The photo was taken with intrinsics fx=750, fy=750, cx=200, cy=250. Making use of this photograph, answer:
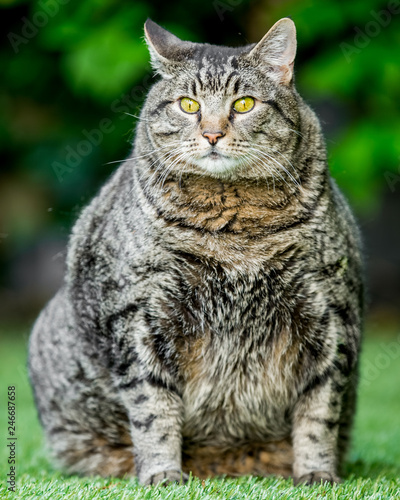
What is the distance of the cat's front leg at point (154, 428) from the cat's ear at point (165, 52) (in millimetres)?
1350

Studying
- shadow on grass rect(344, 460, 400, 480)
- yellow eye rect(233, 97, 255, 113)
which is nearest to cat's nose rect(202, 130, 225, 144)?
yellow eye rect(233, 97, 255, 113)

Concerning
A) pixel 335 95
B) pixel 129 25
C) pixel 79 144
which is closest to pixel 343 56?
pixel 335 95

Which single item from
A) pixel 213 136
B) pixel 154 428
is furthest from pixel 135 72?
pixel 154 428

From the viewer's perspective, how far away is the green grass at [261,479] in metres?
2.65

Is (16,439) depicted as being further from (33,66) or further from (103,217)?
(33,66)

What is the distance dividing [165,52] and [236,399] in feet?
5.09

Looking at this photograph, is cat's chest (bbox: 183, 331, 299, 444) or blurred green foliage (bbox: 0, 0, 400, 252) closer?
cat's chest (bbox: 183, 331, 299, 444)

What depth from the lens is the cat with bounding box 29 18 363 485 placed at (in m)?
3.09

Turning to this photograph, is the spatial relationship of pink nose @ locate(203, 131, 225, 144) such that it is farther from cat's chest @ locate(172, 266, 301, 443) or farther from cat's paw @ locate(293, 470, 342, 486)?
cat's paw @ locate(293, 470, 342, 486)

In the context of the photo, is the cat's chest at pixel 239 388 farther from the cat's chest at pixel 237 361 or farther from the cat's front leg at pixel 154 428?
the cat's front leg at pixel 154 428

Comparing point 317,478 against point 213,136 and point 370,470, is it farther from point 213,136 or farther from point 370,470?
point 213,136

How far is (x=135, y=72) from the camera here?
6703mm

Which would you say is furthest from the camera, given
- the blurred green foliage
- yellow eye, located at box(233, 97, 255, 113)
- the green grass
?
the blurred green foliage

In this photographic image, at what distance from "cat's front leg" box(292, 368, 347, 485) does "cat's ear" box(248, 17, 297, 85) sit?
130cm
